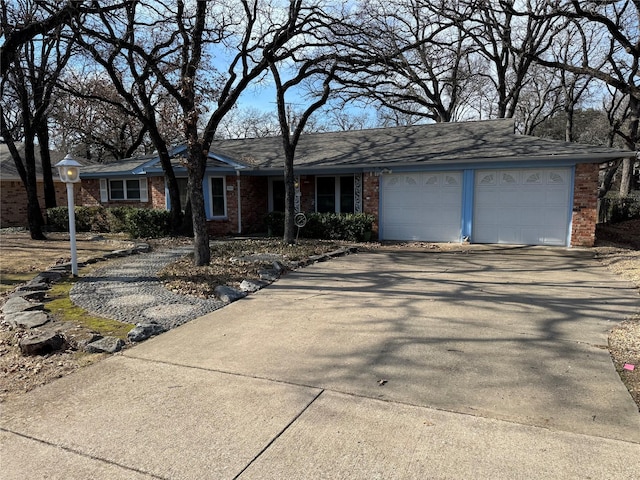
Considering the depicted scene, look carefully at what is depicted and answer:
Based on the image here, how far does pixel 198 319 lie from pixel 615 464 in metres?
4.65

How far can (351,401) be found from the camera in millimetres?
3391

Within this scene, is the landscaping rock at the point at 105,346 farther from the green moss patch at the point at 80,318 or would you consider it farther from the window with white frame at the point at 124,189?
the window with white frame at the point at 124,189

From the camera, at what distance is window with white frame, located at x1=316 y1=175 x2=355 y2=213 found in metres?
15.3

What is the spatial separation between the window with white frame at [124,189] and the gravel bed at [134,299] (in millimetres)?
9577

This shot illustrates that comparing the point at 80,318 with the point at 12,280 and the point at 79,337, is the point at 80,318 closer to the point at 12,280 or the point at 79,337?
the point at 79,337

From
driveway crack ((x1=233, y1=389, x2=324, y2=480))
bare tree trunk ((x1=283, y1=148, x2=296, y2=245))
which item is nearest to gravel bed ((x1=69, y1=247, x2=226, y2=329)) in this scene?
driveway crack ((x1=233, y1=389, x2=324, y2=480))

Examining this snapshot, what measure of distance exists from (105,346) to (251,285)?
2.99 metres

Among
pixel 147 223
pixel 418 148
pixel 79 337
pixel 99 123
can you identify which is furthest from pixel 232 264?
pixel 99 123

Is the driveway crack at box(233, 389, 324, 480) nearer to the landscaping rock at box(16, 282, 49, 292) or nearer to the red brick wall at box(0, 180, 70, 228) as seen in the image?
the landscaping rock at box(16, 282, 49, 292)

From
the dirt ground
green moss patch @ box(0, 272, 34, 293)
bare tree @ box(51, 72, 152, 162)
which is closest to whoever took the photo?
the dirt ground

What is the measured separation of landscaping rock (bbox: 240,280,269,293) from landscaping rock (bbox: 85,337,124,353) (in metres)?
2.68

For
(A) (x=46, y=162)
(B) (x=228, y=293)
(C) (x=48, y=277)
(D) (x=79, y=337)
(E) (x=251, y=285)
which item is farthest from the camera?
(A) (x=46, y=162)

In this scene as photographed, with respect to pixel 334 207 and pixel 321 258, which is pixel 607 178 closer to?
pixel 334 207

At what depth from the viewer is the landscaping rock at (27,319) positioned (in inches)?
205
